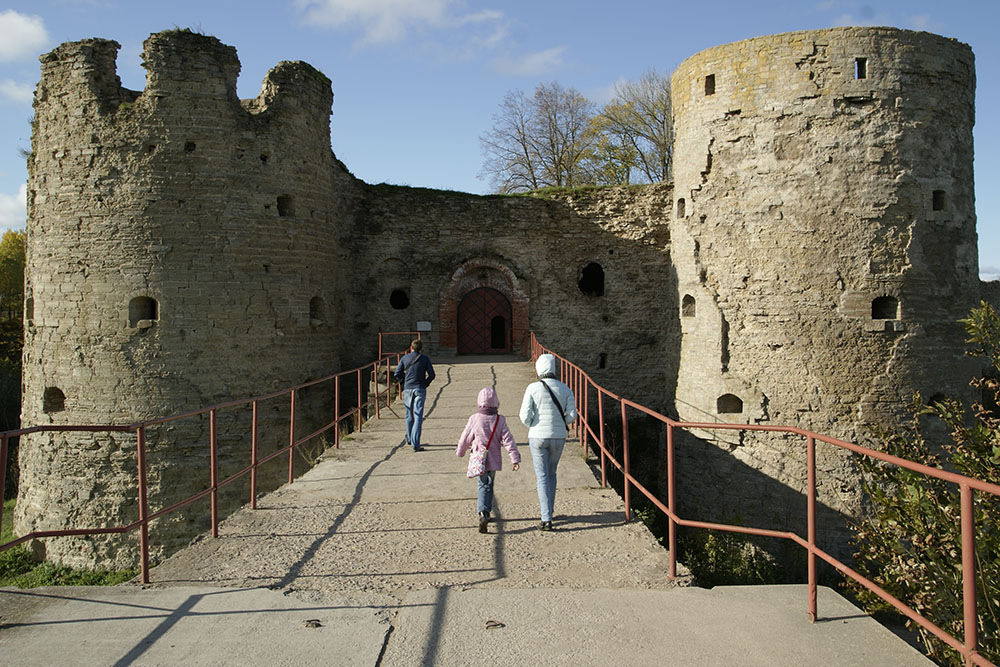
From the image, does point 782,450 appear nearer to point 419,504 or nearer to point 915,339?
point 915,339

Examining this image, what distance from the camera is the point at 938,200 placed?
1266 centimetres

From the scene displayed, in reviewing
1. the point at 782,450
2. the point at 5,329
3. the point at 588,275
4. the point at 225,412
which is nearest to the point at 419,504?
the point at 225,412

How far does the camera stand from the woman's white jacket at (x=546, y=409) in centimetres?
594

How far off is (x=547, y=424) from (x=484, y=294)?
11824 millimetres

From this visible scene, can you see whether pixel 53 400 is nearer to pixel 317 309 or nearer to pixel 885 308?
pixel 317 309

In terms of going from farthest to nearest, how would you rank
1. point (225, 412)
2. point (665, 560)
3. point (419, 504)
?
1. point (225, 412)
2. point (419, 504)
3. point (665, 560)

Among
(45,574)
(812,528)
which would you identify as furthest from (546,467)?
(45,574)

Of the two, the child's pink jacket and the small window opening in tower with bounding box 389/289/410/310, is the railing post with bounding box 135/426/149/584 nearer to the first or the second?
the child's pink jacket

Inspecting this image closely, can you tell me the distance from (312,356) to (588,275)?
26.0 feet

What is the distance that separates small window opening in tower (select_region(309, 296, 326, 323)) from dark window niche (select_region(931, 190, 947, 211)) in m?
11.4

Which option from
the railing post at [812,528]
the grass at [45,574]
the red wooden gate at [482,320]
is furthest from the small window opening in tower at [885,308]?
the grass at [45,574]

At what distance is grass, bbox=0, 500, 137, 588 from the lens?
11188mm

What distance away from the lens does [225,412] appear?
12.4 m

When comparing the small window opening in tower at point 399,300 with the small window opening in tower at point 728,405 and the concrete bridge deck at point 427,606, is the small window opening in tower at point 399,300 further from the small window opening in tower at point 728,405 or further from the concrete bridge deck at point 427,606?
the concrete bridge deck at point 427,606
